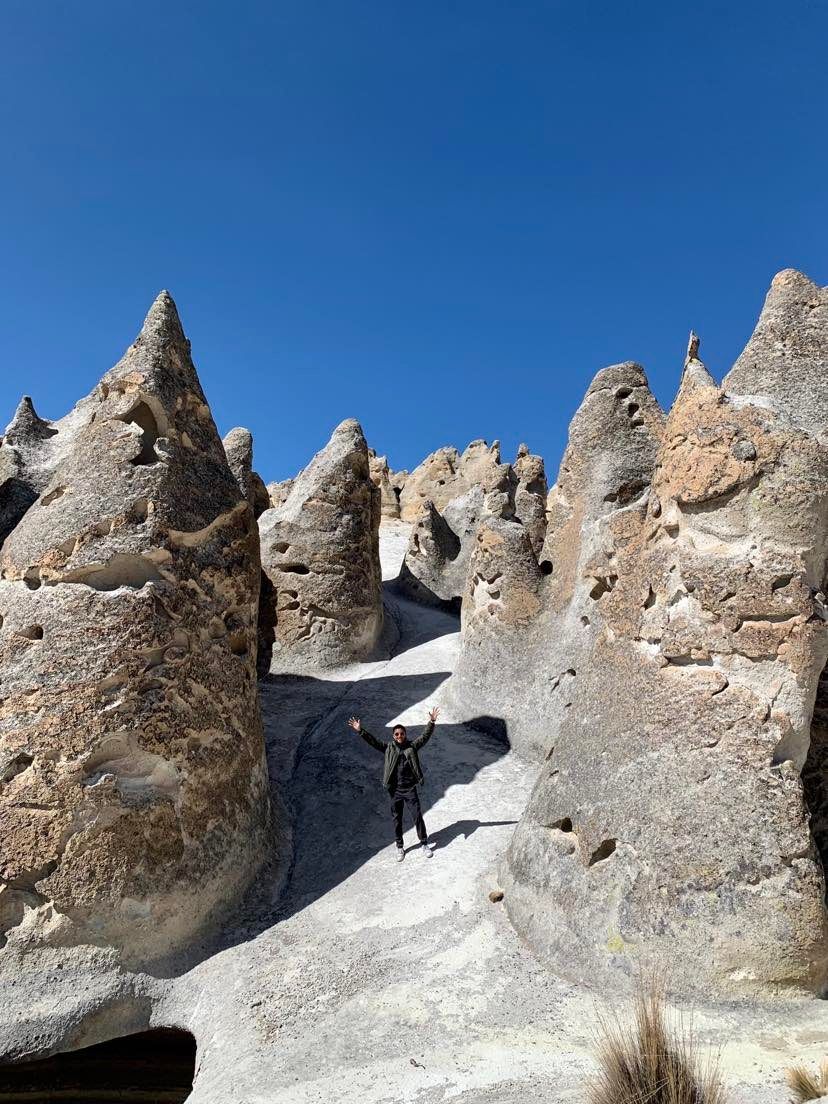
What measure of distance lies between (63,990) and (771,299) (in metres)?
7.30

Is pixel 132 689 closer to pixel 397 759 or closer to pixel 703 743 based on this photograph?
pixel 397 759

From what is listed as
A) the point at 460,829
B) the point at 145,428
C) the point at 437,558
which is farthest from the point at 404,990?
the point at 437,558

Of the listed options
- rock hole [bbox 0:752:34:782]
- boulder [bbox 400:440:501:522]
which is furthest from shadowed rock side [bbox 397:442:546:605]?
rock hole [bbox 0:752:34:782]

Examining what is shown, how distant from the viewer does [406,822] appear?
6695mm

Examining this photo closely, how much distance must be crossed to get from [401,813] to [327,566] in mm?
5398

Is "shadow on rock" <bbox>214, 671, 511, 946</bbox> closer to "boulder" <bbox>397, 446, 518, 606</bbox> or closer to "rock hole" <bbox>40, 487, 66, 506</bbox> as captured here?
"rock hole" <bbox>40, 487, 66, 506</bbox>

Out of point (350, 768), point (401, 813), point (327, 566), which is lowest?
point (401, 813)

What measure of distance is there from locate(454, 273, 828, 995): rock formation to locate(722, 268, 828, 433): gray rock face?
0.21ft

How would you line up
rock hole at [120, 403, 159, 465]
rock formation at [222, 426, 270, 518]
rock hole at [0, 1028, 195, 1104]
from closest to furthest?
rock hole at [0, 1028, 195, 1104] → rock hole at [120, 403, 159, 465] → rock formation at [222, 426, 270, 518]

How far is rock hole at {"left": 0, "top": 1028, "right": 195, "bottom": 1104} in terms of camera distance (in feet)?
17.2

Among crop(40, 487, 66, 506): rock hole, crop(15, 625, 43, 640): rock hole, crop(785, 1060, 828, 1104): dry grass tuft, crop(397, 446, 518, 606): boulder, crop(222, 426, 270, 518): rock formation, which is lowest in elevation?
crop(785, 1060, 828, 1104): dry grass tuft

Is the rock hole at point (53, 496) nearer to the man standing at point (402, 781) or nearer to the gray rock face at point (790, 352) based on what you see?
the man standing at point (402, 781)

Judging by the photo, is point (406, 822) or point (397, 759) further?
point (406, 822)

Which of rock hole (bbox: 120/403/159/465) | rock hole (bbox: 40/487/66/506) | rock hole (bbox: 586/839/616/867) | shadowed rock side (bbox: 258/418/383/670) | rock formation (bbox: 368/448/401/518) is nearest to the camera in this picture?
rock hole (bbox: 586/839/616/867)
